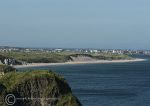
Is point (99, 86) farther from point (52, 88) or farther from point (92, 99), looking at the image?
point (52, 88)

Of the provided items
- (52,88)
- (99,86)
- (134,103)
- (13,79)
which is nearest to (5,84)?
(13,79)

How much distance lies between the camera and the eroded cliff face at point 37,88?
139 feet

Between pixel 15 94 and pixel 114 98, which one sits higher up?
pixel 15 94

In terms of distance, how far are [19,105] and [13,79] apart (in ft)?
9.92

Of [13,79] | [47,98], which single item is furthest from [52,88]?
[13,79]

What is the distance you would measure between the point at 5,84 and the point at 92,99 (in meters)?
37.0

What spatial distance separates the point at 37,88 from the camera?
4319 centimetres

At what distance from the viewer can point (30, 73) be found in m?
43.7

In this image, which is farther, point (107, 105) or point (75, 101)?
point (107, 105)

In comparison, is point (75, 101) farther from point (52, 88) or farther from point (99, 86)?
point (99, 86)

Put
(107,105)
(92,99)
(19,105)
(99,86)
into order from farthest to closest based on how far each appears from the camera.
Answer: (99,86) → (92,99) → (107,105) → (19,105)

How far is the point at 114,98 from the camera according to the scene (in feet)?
271

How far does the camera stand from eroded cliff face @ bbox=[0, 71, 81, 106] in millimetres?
42500

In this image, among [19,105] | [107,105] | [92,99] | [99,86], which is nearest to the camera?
[19,105]
